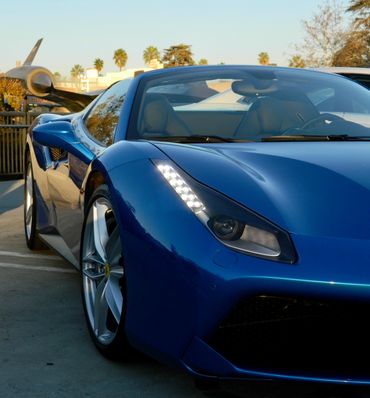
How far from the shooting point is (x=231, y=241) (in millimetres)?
2502

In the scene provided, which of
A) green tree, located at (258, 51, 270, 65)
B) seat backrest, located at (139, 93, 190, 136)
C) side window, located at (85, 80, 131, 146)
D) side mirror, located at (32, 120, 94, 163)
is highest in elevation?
seat backrest, located at (139, 93, 190, 136)

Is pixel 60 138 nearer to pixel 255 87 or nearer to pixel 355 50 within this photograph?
pixel 255 87

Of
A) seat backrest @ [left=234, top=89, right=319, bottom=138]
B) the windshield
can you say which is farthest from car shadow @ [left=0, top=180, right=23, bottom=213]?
seat backrest @ [left=234, top=89, right=319, bottom=138]

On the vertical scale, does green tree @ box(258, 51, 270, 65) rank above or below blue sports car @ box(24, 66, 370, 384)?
below

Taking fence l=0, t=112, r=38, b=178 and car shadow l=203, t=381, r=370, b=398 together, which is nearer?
car shadow l=203, t=381, r=370, b=398

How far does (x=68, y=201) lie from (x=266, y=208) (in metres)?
1.85

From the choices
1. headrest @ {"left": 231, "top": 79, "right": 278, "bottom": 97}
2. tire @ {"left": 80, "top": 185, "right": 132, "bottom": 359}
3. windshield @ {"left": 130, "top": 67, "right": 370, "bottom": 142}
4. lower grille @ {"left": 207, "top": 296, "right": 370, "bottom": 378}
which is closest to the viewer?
lower grille @ {"left": 207, "top": 296, "right": 370, "bottom": 378}

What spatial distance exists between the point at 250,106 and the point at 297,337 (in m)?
1.84

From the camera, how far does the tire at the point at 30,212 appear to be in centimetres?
543

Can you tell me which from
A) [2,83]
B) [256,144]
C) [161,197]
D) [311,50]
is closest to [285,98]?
[256,144]

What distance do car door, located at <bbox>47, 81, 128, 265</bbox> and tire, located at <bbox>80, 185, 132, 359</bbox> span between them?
38 centimetres

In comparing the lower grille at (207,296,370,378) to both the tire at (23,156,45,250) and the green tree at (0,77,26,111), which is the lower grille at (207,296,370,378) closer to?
the tire at (23,156,45,250)

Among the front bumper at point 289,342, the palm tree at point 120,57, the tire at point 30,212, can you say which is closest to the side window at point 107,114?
the tire at point 30,212

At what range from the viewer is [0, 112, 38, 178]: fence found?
38.6 feet
